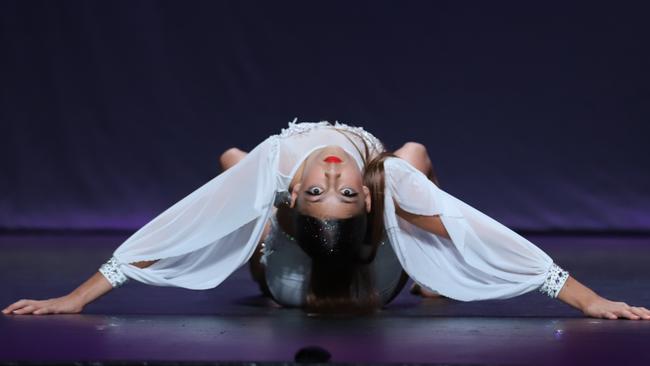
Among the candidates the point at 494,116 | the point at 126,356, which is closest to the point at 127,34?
the point at 494,116

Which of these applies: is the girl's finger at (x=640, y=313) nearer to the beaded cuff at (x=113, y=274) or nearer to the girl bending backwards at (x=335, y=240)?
the girl bending backwards at (x=335, y=240)

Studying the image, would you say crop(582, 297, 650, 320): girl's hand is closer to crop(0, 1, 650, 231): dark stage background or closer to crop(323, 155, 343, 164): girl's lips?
crop(323, 155, 343, 164): girl's lips

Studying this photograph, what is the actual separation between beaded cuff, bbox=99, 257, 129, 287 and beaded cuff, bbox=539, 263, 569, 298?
1064 millimetres

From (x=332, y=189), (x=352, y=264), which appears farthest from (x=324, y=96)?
(x=332, y=189)

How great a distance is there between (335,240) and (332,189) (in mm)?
128

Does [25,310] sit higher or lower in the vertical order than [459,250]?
lower

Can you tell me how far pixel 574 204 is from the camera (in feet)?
16.0

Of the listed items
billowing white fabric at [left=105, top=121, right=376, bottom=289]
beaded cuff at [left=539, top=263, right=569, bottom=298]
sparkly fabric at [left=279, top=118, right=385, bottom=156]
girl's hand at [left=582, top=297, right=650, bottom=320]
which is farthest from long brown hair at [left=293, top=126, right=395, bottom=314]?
girl's hand at [left=582, top=297, right=650, bottom=320]

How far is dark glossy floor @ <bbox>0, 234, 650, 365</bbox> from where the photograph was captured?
1.83 metres

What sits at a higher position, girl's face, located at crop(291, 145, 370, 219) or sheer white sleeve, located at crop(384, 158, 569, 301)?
girl's face, located at crop(291, 145, 370, 219)

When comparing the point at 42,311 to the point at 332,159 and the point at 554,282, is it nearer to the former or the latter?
the point at 332,159

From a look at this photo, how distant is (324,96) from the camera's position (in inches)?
194

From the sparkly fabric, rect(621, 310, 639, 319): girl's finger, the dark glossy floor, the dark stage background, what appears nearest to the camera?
the dark glossy floor

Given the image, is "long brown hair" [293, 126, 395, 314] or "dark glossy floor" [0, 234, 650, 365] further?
"long brown hair" [293, 126, 395, 314]
